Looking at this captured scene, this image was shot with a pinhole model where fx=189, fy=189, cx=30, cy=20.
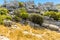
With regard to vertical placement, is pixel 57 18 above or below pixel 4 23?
below

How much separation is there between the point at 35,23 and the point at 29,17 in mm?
1735

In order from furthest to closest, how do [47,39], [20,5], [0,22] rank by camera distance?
[20,5] < [0,22] < [47,39]

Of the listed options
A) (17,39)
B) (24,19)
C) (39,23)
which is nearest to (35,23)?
(39,23)

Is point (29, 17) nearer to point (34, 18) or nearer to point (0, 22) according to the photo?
point (34, 18)

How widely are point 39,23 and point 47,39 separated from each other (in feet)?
31.1

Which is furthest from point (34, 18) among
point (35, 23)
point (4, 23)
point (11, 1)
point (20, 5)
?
point (11, 1)

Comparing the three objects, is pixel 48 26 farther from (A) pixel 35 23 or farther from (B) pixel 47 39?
(B) pixel 47 39

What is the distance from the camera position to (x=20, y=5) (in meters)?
49.2

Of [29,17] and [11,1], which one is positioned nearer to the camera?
[29,17]

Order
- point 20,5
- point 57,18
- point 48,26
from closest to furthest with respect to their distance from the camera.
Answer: point 48,26 → point 57,18 → point 20,5

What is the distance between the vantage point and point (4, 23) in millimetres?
21125

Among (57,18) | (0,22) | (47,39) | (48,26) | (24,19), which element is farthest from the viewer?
(57,18)

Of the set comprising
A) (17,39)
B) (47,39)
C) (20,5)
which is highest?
(17,39)

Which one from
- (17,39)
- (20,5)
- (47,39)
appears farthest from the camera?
(20,5)
